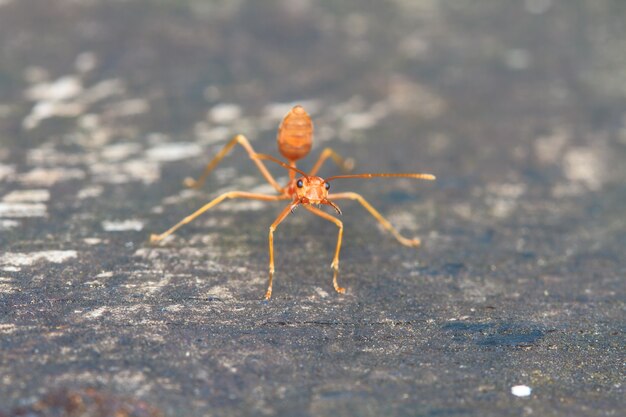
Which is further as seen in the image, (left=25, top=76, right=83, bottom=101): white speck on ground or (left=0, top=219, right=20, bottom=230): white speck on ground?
(left=25, top=76, right=83, bottom=101): white speck on ground

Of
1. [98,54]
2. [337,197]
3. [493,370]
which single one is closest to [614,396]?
[493,370]

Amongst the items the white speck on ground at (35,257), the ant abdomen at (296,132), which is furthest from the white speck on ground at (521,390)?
the white speck on ground at (35,257)

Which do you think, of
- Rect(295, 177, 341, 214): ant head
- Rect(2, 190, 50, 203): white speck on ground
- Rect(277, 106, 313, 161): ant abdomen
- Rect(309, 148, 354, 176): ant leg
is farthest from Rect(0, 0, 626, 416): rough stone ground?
Rect(277, 106, 313, 161): ant abdomen

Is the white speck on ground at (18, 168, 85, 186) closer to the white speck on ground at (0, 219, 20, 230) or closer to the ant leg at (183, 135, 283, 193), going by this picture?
the white speck on ground at (0, 219, 20, 230)

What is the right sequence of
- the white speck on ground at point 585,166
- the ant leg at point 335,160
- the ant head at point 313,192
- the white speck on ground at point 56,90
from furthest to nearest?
the white speck on ground at point 56,90, the white speck on ground at point 585,166, the ant leg at point 335,160, the ant head at point 313,192

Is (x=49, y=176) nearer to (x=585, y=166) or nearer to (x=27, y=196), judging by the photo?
(x=27, y=196)

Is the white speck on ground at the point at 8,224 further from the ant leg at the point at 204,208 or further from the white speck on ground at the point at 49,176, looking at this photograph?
the ant leg at the point at 204,208

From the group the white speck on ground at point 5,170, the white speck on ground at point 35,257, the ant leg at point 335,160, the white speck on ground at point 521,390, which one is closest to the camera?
the white speck on ground at point 521,390
